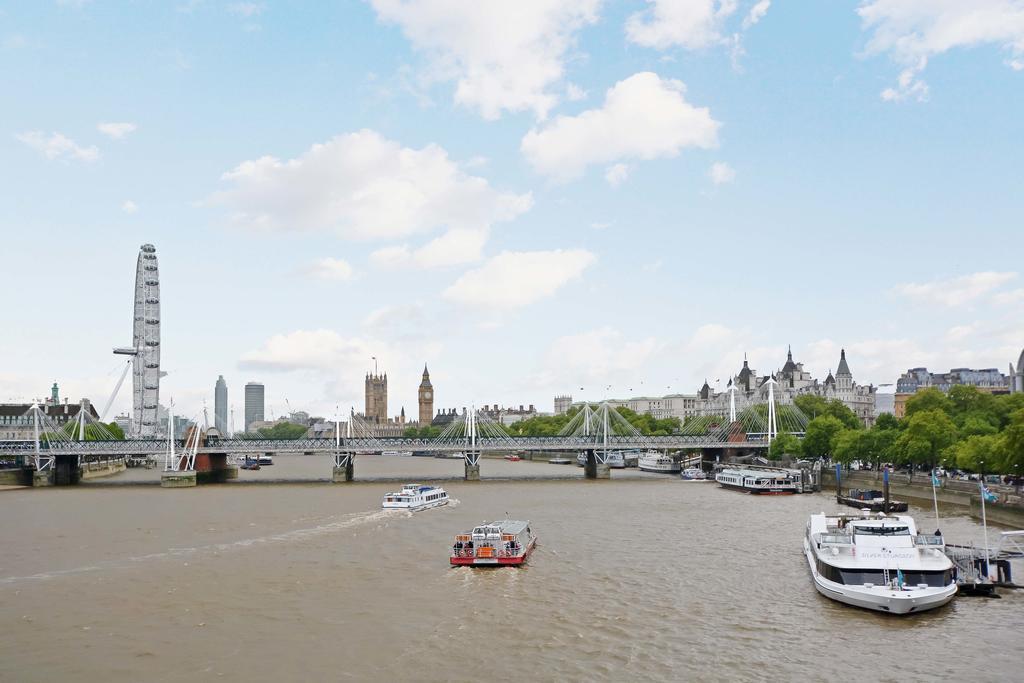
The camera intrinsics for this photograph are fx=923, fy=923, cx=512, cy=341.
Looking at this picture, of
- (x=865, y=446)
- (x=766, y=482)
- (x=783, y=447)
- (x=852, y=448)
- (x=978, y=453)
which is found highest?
(x=978, y=453)

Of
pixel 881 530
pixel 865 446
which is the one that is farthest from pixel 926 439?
pixel 881 530

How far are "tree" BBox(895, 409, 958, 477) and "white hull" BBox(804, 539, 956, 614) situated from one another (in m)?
52.3

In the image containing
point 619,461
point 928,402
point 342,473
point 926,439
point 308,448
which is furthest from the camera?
point 619,461

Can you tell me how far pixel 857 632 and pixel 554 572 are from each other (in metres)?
15.7

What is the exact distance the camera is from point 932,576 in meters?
35.1

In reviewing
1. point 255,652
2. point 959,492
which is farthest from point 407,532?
point 959,492

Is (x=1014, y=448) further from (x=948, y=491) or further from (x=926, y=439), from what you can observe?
(x=926, y=439)

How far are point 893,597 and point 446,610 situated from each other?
54.6ft

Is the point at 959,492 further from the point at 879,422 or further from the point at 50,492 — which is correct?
the point at 50,492

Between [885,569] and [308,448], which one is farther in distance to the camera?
[308,448]

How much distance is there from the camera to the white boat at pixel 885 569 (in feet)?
112

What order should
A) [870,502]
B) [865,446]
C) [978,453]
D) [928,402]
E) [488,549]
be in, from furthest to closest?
[928,402]
[865,446]
[870,502]
[978,453]
[488,549]

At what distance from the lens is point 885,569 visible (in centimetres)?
3572

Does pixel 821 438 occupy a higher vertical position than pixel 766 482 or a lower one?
higher
